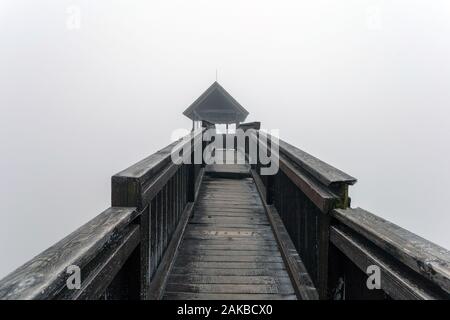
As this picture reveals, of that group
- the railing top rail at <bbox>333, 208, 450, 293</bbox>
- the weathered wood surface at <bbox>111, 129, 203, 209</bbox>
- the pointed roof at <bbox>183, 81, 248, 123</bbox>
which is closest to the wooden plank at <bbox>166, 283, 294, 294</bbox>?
the weathered wood surface at <bbox>111, 129, 203, 209</bbox>

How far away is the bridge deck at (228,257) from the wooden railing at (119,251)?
31 cm

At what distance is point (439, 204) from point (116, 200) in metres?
130

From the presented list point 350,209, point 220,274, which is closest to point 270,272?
point 220,274

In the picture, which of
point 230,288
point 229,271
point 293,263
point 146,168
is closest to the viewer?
point 146,168

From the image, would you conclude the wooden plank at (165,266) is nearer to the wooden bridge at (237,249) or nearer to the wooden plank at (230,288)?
the wooden bridge at (237,249)

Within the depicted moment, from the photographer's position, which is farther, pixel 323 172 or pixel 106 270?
pixel 323 172

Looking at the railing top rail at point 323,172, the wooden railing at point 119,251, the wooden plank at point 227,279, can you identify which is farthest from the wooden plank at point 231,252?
the railing top rail at point 323,172

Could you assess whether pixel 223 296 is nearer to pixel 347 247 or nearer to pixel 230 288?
pixel 230 288

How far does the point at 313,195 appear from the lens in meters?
2.45

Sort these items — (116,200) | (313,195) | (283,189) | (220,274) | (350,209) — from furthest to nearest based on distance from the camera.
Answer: (283,189), (220,274), (313,195), (350,209), (116,200)

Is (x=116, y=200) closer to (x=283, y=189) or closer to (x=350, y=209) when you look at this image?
(x=350, y=209)

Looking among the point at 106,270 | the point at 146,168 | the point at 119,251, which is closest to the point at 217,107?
the point at 146,168

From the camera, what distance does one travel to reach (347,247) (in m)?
1.90

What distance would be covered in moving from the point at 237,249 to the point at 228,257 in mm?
257
